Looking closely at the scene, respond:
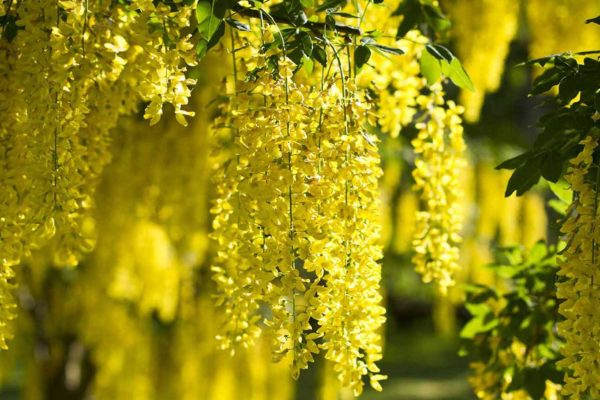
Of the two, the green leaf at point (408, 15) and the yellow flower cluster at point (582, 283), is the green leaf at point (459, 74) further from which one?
the yellow flower cluster at point (582, 283)

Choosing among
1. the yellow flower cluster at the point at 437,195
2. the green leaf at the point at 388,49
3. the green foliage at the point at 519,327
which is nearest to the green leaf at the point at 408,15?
the yellow flower cluster at the point at 437,195

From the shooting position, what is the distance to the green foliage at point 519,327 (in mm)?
3023

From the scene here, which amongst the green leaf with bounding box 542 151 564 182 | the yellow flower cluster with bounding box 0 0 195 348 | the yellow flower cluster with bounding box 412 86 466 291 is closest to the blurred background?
the yellow flower cluster with bounding box 412 86 466 291

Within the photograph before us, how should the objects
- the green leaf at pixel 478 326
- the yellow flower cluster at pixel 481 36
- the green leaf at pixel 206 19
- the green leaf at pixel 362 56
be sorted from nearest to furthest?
1. the green leaf at pixel 206 19
2. the green leaf at pixel 362 56
3. the green leaf at pixel 478 326
4. the yellow flower cluster at pixel 481 36

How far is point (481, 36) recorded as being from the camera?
15.0 feet

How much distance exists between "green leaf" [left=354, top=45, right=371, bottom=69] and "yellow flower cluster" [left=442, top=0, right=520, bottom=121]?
2374mm

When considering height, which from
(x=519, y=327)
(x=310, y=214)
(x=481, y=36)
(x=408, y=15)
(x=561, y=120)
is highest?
(x=481, y=36)

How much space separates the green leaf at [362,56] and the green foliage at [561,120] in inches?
14.8

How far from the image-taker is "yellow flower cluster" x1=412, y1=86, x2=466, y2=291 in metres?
2.70

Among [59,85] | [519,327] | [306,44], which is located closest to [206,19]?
[306,44]

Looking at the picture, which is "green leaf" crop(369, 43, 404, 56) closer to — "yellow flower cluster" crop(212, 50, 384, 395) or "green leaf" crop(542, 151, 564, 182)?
"yellow flower cluster" crop(212, 50, 384, 395)

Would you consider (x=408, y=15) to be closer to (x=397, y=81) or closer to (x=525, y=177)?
(x=397, y=81)

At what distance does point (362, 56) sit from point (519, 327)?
1.24 metres

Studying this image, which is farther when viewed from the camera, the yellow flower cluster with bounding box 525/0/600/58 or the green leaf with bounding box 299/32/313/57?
the yellow flower cluster with bounding box 525/0/600/58
